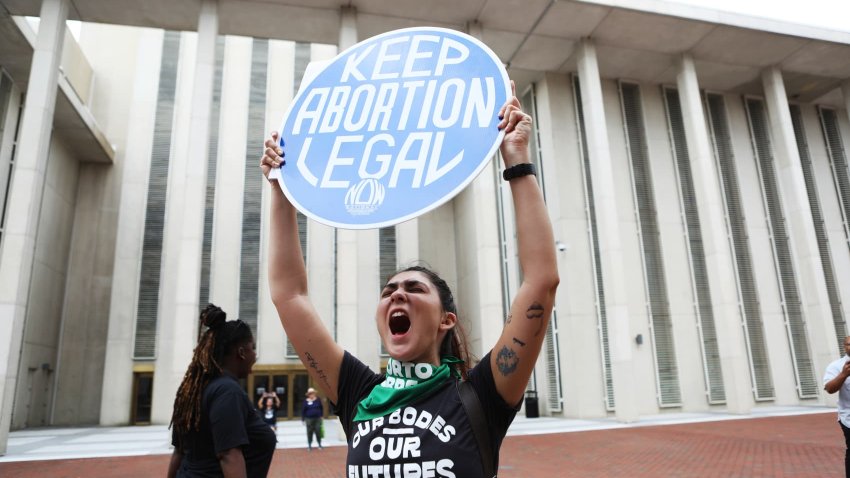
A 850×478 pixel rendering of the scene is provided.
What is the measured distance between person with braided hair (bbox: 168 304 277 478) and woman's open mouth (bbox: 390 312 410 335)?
4.21 ft

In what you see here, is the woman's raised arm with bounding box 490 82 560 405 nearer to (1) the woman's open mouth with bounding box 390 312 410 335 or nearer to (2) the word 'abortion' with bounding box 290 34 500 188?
(2) the word 'abortion' with bounding box 290 34 500 188

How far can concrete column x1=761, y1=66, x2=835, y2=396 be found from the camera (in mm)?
20516

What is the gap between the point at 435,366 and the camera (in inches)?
76.8

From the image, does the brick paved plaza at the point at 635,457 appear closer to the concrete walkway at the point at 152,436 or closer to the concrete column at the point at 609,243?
the concrete walkway at the point at 152,436

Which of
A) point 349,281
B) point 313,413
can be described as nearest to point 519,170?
point 313,413

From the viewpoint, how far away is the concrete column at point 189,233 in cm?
1593

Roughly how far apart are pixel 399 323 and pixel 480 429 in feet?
1.47

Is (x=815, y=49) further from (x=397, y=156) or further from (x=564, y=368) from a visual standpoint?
(x=397, y=156)

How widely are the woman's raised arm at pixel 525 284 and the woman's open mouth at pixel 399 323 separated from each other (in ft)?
1.05

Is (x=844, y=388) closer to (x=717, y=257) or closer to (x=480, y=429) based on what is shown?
(x=480, y=429)

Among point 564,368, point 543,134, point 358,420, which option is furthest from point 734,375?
point 358,420

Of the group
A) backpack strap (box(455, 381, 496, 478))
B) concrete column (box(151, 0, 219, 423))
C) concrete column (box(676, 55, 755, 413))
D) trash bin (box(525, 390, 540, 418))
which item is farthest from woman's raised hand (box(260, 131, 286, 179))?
trash bin (box(525, 390, 540, 418))

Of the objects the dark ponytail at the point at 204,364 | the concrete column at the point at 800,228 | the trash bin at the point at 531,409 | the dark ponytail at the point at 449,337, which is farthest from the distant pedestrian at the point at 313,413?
the concrete column at the point at 800,228

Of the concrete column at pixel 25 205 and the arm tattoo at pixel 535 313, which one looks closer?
the arm tattoo at pixel 535 313
